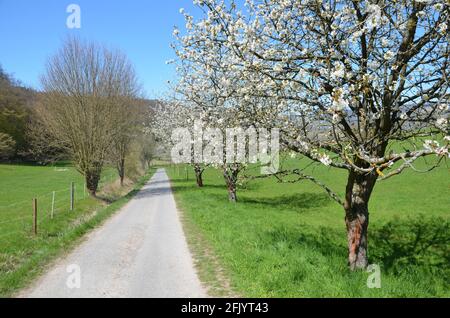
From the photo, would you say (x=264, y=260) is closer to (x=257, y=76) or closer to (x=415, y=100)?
(x=257, y=76)

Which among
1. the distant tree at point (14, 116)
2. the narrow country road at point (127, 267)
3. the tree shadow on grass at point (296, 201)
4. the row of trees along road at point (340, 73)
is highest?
the distant tree at point (14, 116)

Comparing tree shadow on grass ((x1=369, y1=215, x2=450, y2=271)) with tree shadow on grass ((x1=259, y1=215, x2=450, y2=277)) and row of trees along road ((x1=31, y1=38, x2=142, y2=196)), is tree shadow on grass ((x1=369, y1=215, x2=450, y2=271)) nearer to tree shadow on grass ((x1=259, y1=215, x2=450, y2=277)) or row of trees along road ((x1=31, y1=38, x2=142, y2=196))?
tree shadow on grass ((x1=259, y1=215, x2=450, y2=277))

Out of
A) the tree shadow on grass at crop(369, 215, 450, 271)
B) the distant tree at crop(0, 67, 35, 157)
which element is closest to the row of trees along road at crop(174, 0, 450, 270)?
the tree shadow on grass at crop(369, 215, 450, 271)

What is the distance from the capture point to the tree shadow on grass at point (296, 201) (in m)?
22.2

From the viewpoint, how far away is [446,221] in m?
15.1

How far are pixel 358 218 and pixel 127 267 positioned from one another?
5.58 metres

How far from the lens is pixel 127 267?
9.09 meters

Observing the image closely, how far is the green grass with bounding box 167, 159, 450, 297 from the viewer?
7.14 metres

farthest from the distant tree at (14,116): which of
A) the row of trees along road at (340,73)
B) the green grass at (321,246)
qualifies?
the row of trees along road at (340,73)

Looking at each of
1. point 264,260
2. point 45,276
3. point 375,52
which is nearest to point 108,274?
point 45,276

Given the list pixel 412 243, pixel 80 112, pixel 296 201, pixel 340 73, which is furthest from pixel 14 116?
pixel 340 73

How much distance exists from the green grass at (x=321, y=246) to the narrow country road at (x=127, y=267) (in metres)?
0.53

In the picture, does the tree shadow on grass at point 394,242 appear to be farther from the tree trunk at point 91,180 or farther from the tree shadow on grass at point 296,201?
the tree trunk at point 91,180

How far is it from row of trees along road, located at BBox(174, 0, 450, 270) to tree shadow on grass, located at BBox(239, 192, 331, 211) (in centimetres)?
1309
